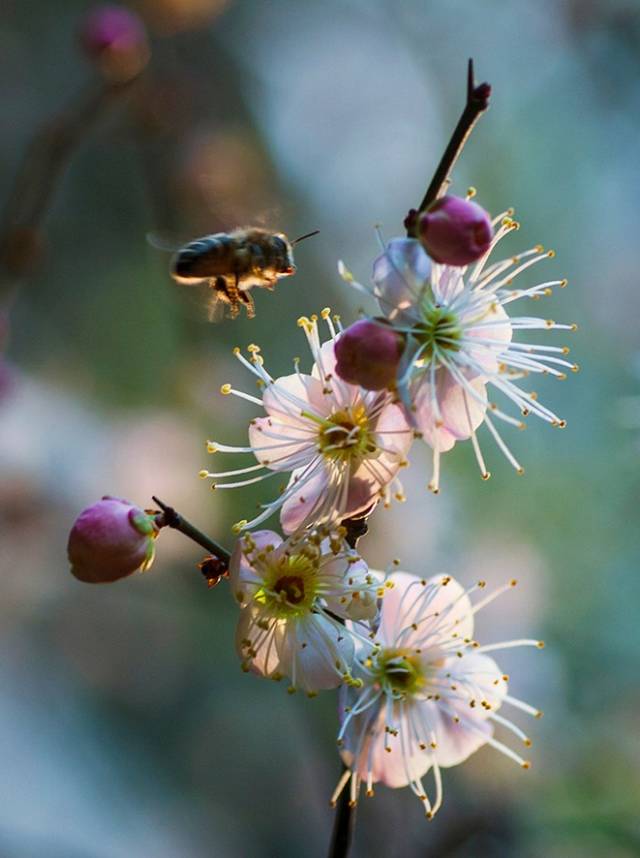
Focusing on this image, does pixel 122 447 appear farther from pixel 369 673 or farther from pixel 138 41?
pixel 369 673

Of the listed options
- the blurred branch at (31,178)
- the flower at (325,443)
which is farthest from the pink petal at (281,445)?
the blurred branch at (31,178)

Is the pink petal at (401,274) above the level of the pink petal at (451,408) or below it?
above

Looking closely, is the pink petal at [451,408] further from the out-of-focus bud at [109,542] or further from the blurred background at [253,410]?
the blurred background at [253,410]

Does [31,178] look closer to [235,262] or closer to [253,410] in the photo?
[253,410]

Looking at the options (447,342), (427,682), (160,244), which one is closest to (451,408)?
(447,342)

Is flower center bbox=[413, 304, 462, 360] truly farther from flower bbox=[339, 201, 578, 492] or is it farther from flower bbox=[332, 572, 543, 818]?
flower bbox=[332, 572, 543, 818]

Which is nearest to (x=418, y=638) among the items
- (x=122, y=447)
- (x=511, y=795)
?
(x=511, y=795)
